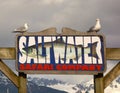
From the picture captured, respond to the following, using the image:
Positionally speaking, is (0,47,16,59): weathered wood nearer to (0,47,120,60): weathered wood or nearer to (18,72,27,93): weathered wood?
(0,47,120,60): weathered wood

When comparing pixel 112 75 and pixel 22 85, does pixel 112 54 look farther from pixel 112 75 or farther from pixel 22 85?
pixel 22 85

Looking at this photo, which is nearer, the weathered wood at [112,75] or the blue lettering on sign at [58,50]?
the blue lettering on sign at [58,50]

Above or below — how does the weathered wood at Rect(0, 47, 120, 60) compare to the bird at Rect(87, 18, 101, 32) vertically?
below

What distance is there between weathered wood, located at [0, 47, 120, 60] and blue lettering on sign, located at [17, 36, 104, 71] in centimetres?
20

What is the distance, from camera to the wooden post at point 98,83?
46.0 ft

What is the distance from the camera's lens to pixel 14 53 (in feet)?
45.9

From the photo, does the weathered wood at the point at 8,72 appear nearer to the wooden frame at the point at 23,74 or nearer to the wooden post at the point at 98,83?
the wooden frame at the point at 23,74

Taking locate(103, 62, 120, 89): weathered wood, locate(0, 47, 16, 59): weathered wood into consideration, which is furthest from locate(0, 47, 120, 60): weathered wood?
locate(103, 62, 120, 89): weathered wood

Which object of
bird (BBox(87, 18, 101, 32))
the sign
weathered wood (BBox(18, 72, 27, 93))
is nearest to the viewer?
weathered wood (BBox(18, 72, 27, 93))

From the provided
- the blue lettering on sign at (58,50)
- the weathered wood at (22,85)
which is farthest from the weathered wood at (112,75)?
the weathered wood at (22,85)

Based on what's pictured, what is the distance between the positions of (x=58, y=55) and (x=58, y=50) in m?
0.15

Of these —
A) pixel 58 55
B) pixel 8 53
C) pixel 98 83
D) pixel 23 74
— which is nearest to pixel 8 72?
pixel 23 74

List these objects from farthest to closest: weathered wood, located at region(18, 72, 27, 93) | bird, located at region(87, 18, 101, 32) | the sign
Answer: bird, located at region(87, 18, 101, 32)
the sign
weathered wood, located at region(18, 72, 27, 93)

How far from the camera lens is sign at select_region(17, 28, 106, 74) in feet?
45.7
